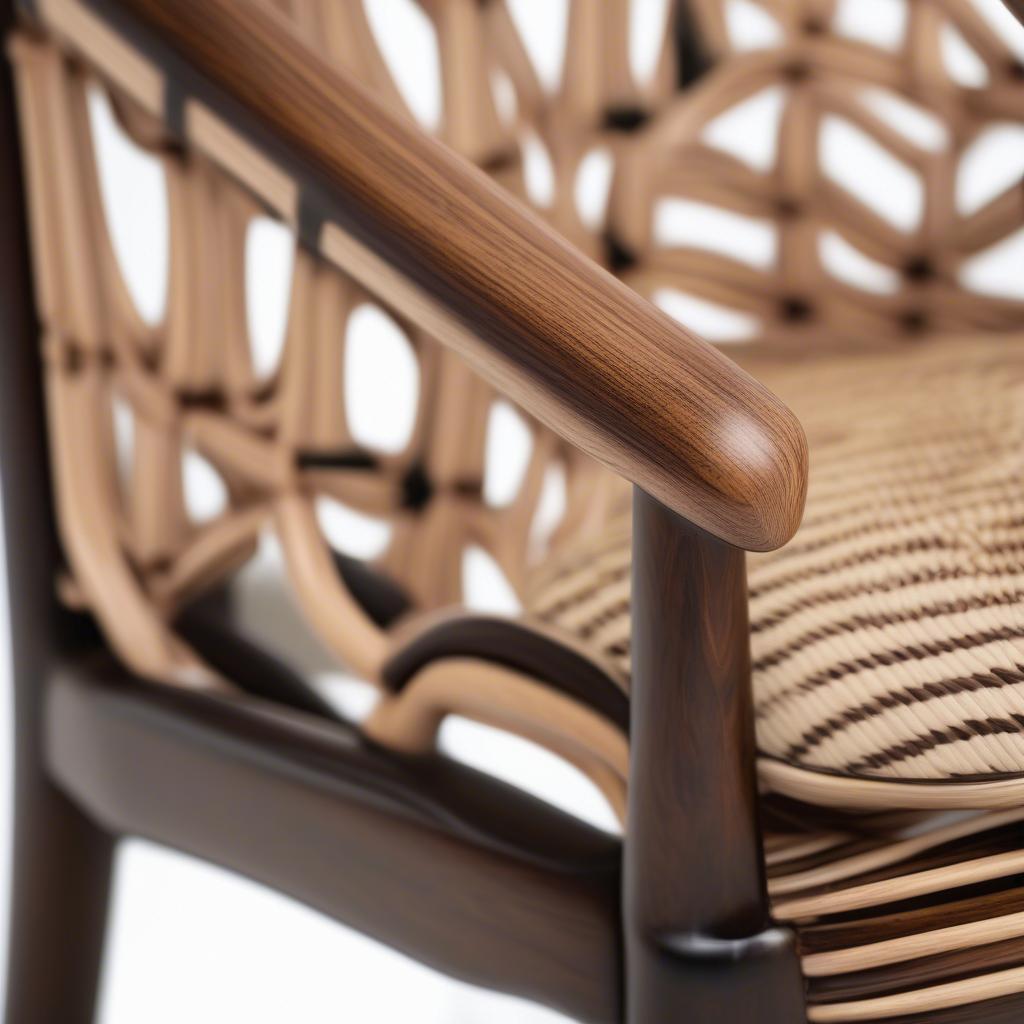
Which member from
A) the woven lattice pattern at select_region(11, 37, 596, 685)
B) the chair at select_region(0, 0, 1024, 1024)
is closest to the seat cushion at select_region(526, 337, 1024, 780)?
the chair at select_region(0, 0, 1024, 1024)

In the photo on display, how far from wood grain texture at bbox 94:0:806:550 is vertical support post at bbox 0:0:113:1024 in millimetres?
189

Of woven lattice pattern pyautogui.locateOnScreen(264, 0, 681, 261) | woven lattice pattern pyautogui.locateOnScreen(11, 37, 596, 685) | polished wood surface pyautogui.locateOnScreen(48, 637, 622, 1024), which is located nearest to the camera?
polished wood surface pyautogui.locateOnScreen(48, 637, 622, 1024)

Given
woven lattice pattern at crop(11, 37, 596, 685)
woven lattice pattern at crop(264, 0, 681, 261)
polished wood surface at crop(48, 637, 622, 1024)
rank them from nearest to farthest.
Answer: polished wood surface at crop(48, 637, 622, 1024) < woven lattice pattern at crop(11, 37, 596, 685) < woven lattice pattern at crop(264, 0, 681, 261)

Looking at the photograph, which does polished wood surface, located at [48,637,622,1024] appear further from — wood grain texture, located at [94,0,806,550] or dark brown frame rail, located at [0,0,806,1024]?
wood grain texture, located at [94,0,806,550]

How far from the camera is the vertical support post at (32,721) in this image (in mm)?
571

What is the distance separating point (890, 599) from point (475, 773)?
0.16 metres

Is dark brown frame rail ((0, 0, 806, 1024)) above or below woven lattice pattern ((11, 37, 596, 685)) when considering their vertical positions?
below

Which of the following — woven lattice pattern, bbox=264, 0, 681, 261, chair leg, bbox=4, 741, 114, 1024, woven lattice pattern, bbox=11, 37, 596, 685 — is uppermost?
woven lattice pattern, bbox=264, 0, 681, 261

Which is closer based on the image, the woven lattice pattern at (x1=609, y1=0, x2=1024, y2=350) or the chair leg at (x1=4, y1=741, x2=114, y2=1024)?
the chair leg at (x1=4, y1=741, x2=114, y2=1024)

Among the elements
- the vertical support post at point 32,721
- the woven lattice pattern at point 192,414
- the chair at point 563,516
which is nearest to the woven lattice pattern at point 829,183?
the chair at point 563,516

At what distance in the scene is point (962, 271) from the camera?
0.75m

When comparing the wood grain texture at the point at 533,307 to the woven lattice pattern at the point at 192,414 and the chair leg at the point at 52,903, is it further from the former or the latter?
the chair leg at the point at 52,903

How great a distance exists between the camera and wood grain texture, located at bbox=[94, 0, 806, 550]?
0.32 meters

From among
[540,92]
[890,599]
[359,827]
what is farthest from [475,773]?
[540,92]
